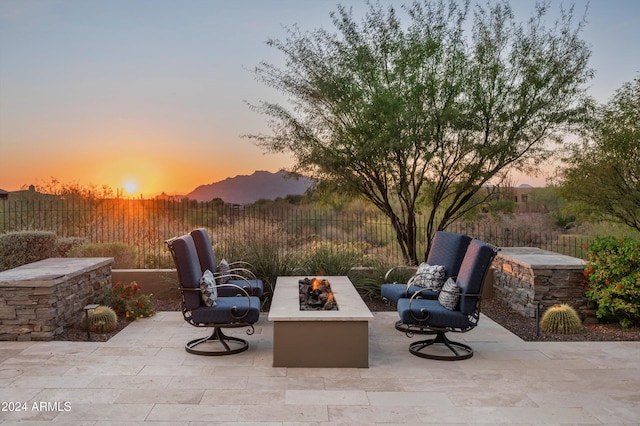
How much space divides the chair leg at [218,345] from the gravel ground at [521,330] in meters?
1.14

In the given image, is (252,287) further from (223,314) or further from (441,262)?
(441,262)

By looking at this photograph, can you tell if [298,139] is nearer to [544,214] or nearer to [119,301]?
[119,301]

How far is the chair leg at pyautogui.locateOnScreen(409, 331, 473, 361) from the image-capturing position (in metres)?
5.41

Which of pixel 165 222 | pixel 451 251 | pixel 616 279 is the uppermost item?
pixel 165 222

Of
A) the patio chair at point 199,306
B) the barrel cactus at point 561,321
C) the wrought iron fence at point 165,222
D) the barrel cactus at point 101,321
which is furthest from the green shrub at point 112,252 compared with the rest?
the barrel cactus at point 561,321

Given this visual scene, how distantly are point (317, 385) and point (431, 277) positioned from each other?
230cm

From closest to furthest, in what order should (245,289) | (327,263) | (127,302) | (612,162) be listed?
(245,289) → (127,302) → (327,263) → (612,162)

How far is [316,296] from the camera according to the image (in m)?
6.00

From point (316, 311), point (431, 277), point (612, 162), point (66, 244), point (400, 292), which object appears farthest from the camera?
point (612, 162)

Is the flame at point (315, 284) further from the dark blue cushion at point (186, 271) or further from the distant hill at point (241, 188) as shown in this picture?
the distant hill at point (241, 188)

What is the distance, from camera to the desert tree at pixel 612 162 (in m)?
14.4

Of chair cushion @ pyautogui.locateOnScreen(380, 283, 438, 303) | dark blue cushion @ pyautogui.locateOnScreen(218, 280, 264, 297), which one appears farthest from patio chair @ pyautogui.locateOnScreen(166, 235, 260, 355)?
chair cushion @ pyautogui.locateOnScreen(380, 283, 438, 303)

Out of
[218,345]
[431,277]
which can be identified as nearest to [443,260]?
[431,277]

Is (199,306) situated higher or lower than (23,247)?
lower
